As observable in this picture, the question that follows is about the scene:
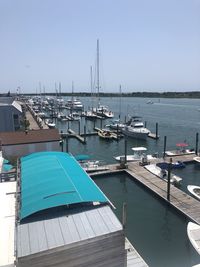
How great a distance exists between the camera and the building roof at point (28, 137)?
35.1 meters

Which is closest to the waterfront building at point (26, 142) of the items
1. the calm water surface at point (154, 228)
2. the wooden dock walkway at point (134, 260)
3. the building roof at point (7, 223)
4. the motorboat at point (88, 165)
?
the motorboat at point (88, 165)

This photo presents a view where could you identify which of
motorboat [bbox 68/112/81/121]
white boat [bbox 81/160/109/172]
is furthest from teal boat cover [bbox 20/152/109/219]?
motorboat [bbox 68/112/81/121]

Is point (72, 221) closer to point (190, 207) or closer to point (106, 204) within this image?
point (106, 204)

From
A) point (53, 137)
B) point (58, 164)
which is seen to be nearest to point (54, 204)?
point (58, 164)

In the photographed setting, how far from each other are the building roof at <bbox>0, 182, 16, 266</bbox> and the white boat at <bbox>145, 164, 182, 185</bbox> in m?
18.1

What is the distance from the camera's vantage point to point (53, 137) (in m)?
36.6

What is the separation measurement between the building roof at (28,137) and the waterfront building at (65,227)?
1907 cm

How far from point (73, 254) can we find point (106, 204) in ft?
12.3

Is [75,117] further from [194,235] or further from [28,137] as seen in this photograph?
[194,235]

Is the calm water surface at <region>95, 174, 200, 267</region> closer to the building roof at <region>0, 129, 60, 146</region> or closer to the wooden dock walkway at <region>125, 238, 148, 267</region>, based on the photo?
the wooden dock walkway at <region>125, 238, 148, 267</region>

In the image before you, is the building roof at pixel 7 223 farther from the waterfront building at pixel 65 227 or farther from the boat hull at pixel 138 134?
the boat hull at pixel 138 134

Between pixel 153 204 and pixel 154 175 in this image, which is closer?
pixel 153 204

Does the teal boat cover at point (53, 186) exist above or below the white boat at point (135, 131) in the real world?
above

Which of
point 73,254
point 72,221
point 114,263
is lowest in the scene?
point 114,263
